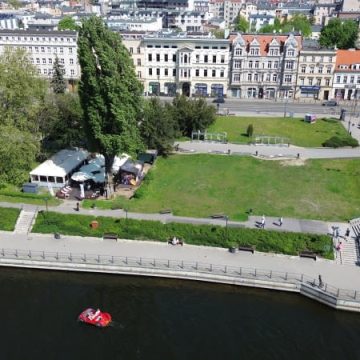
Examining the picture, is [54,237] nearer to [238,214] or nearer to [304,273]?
[238,214]

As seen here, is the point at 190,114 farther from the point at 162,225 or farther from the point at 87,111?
the point at 162,225

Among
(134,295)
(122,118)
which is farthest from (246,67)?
(134,295)

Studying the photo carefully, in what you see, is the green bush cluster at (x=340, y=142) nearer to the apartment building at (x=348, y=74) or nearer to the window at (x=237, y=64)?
the apartment building at (x=348, y=74)

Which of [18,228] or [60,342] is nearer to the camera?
[60,342]

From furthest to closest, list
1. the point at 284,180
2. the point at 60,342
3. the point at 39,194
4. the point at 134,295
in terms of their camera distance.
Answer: the point at 284,180 < the point at 39,194 < the point at 134,295 < the point at 60,342

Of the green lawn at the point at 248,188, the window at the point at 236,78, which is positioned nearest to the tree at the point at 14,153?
the green lawn at the point at 248,188

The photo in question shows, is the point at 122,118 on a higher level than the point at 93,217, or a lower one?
higher
